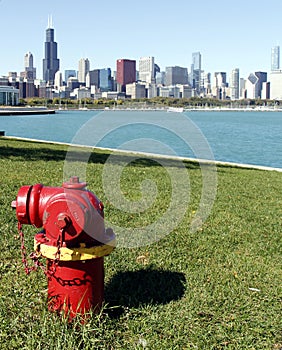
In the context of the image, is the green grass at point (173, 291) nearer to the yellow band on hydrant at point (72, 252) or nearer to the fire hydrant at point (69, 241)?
the fire hydrant at point (69, 241)

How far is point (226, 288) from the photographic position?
404 centimetres

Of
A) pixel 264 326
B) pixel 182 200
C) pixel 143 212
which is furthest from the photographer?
pixel 182 200

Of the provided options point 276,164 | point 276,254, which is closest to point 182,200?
point 276,254

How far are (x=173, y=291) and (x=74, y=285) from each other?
943mm

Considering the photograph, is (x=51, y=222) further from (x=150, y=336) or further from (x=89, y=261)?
(x=150, y=336)

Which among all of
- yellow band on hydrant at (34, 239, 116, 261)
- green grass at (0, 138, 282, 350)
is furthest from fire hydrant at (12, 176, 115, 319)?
green grass at (0, 138, 282, 350)

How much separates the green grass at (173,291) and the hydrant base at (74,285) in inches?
3.3

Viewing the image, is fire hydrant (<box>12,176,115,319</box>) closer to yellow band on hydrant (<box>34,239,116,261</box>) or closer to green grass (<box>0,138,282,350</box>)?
yellow band on hydrant (<box>34,239,116,261</box>)

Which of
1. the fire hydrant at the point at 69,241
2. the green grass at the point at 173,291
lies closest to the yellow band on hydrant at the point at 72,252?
the fire hydrant at the point at 69,241

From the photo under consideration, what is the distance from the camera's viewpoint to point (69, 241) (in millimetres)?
3117

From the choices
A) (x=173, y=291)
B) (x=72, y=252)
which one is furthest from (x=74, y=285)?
(x=173, y=291)

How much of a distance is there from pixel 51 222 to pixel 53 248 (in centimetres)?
15

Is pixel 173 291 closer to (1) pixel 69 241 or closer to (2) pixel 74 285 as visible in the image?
(2) pixel 74 285

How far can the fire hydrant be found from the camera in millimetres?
3098
